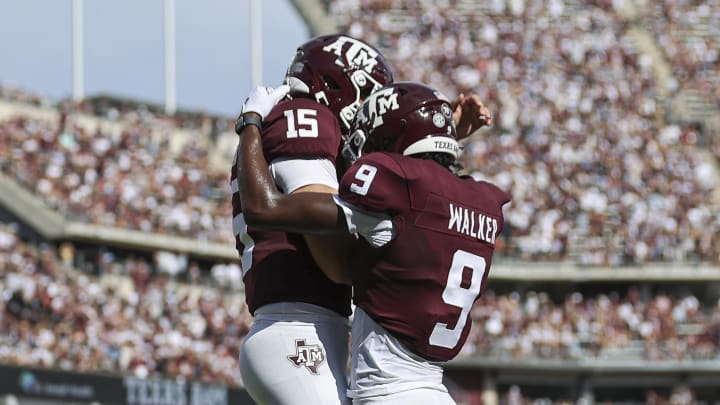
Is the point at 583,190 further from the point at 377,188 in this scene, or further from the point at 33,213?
the point at 377,188

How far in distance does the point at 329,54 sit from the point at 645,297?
88.6ft

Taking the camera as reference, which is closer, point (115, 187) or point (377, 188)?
point (377, 188)

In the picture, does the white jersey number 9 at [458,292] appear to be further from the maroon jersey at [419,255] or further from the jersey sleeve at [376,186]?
the jersey sleeve at [376,186]

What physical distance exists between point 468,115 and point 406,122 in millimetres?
1093

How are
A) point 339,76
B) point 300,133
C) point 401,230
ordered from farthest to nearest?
point 339,76
point 300,133
point 401,230

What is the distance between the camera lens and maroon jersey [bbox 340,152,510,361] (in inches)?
196

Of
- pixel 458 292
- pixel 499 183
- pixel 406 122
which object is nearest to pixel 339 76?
pixel 406 122

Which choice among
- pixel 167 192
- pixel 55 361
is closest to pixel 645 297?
pixel 167 192

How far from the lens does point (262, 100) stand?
5508mm

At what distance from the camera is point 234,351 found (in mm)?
23969

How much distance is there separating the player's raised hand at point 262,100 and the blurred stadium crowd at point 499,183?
51.1ft

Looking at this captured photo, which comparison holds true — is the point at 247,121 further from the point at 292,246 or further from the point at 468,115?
the point at 468,115

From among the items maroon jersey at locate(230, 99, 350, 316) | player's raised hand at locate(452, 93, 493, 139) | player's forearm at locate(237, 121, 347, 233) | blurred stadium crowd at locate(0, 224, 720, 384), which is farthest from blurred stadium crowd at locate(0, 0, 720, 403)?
player's forearm at locate(237, 121, 347, 233)

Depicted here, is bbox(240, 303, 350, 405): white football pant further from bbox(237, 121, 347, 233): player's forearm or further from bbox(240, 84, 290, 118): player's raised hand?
bbox(240, 84, 290, 118): player's raised hand
